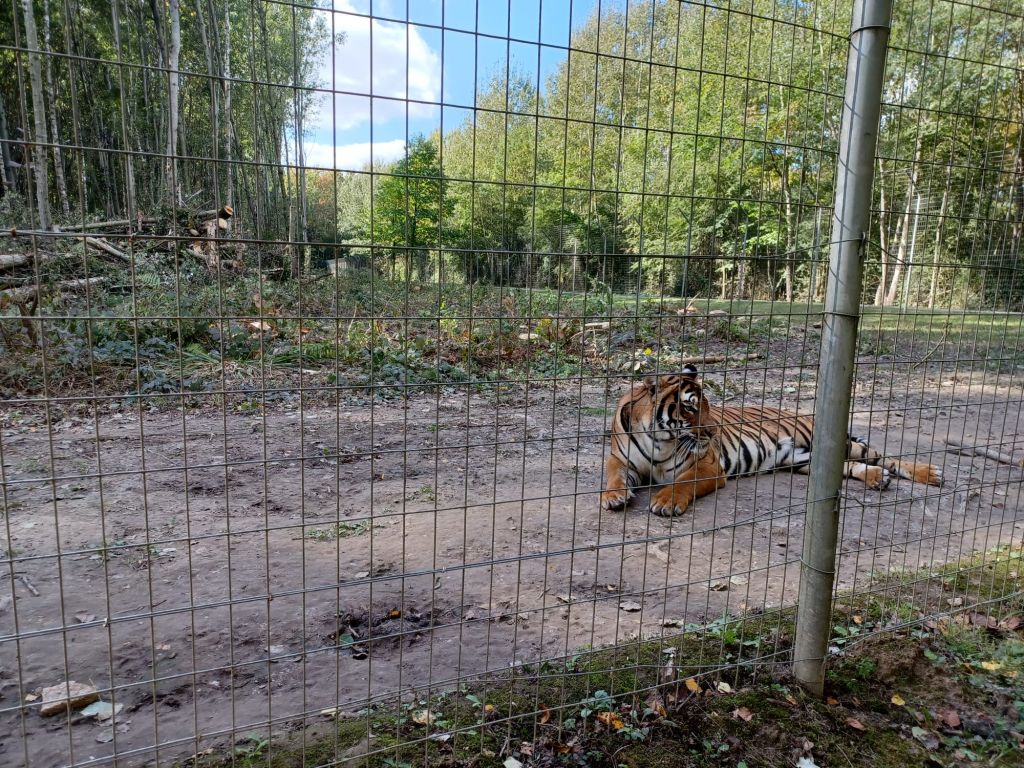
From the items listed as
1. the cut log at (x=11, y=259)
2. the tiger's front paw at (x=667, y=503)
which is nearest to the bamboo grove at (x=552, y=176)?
the tiger's front paw at (x=667, y=503)

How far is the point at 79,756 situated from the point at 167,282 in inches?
225

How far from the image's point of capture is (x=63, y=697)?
245 cm

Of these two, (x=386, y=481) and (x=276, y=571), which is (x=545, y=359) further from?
(x=276, y=571)

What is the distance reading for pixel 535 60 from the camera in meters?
2.19

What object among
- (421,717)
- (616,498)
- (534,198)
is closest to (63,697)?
(421,717)

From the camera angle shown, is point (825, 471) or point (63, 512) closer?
point (825, 471)

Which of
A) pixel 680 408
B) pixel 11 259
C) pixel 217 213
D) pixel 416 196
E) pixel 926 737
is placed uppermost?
pixel 416 196

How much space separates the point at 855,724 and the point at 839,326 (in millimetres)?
1487

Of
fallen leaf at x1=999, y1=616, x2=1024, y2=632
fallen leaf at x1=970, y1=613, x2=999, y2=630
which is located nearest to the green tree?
fallen leaf at x1=970, y1=613, x2=999, y2=630

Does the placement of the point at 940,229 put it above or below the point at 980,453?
above

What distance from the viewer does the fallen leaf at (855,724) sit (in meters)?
2.57

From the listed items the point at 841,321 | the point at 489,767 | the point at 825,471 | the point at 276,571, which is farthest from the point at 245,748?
the point at 841,321

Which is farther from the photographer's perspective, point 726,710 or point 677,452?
point 677,452

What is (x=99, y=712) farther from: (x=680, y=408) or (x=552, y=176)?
(x=680, y=408)
